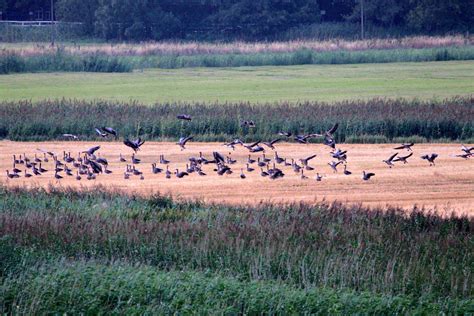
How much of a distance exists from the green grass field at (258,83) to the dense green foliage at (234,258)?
833 inches

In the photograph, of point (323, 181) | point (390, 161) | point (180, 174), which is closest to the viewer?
point (323, 181)

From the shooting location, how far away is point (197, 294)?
9.63 m

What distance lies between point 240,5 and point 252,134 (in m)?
47.6

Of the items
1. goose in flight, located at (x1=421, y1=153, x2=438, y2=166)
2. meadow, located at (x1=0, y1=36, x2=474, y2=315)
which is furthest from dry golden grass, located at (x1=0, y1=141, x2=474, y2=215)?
goose in flight, located at (x1=421, y1=153, x2=438, y2=166)

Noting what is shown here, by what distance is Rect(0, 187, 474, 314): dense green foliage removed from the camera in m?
9.56

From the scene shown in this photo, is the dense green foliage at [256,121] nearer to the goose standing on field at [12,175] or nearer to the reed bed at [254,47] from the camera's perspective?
the goose standing on field at [12,175]

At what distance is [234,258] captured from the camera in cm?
1107

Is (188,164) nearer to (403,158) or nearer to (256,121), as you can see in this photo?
(403,158)

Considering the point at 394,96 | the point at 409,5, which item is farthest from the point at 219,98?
the point at 409,5

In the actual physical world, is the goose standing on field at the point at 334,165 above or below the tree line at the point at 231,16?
below

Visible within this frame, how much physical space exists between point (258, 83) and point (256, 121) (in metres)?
17.0

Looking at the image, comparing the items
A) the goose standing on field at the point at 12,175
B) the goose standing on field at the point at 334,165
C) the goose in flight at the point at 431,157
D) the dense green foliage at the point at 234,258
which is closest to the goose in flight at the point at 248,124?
the goose standing on field at the point at 334,165

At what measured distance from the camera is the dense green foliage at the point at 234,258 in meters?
9.56

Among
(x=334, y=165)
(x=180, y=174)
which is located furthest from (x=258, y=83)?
(x=180, y=174)
